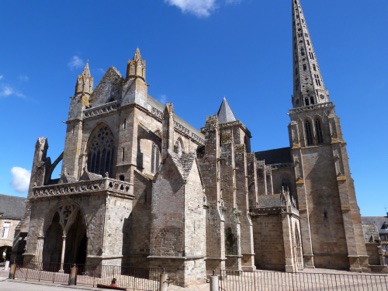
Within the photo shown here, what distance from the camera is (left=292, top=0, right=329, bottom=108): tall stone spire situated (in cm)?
3781

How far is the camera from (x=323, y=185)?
32.2 meters

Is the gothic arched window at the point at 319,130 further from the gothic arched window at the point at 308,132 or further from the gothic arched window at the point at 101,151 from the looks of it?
the gothic arched window at the point at 101,151

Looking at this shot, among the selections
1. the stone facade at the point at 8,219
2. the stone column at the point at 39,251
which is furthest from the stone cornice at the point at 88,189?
the stone facade at the point at 8,219

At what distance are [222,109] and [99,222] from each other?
27267mm

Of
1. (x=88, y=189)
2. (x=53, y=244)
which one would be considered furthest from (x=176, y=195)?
(x=53, y=244)

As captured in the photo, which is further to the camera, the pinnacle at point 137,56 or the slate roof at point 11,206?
the slate roof at point 11,206

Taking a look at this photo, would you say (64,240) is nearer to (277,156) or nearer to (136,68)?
(136,68)

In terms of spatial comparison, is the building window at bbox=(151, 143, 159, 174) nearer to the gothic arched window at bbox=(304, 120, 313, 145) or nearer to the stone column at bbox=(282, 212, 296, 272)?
the stone column at bbox=(282, 212, 296, 272)

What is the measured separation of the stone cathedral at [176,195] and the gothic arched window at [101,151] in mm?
82

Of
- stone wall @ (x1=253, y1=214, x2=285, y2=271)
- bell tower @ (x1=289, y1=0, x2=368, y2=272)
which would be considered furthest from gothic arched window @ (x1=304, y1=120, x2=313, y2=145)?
stone wall @ (x1=253, y1=214, x2=285, y2=271)

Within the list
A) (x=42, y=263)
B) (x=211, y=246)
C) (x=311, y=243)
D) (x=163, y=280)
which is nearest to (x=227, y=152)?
(x=211, y=246)

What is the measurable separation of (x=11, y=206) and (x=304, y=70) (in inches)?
1578

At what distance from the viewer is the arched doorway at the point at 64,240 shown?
56.2ft

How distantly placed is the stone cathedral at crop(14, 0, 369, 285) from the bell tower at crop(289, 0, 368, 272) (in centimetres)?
11
